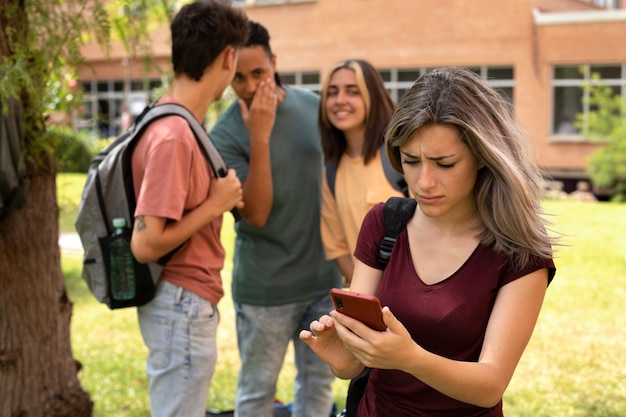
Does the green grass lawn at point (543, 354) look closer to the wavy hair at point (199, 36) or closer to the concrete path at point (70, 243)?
the concrete path at point (70, 243)

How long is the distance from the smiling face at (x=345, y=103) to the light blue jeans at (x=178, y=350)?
1.05 m

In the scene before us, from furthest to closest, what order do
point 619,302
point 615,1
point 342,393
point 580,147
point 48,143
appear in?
1. point 615,1
2. point 580,147
3. point 619,302
4. point 342,393
5. point 48,143

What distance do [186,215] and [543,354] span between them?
448cm

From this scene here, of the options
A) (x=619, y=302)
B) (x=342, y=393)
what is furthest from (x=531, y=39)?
(x=342, y=393)

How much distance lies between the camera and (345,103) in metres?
3.53

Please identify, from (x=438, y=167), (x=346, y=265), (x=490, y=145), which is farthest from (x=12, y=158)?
(x=490, y=145)

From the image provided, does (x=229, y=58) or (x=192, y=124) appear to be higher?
(x=229, y=58)

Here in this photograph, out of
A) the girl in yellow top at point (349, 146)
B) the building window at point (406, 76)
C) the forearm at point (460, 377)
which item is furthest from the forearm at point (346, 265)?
the building window at point (406, 76)

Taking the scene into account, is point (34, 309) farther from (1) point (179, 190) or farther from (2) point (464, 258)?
(2) point (464, 258)

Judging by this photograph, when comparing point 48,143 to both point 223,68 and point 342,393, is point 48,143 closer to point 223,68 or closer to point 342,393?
point 223,68

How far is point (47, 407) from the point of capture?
391 cm

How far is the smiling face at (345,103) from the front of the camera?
3525 millimetres

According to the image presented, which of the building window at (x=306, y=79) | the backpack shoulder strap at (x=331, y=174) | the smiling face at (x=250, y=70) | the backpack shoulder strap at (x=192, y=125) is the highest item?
the building window at (x=306, y=79)

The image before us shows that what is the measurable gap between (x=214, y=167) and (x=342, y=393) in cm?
294
